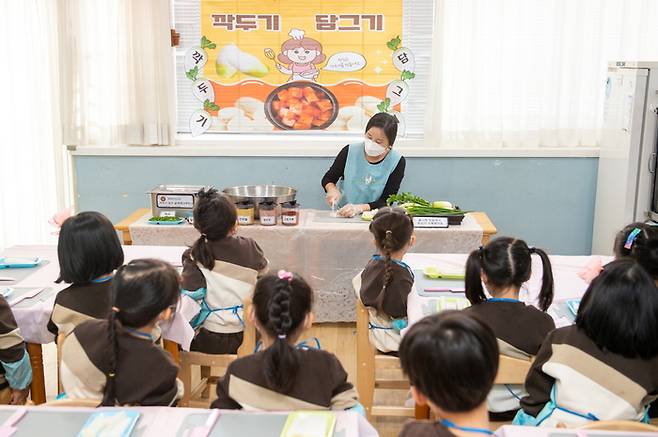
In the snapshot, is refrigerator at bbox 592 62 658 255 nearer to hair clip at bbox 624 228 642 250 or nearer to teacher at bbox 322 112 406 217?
teacher at bbox 322 112 406 217

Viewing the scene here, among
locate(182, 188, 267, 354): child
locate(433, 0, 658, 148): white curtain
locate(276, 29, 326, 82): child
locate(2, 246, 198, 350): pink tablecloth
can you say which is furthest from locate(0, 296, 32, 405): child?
locate(433, 0, 658, 148): white curtain

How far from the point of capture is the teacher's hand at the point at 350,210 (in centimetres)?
397

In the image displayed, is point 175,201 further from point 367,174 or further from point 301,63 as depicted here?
point 301,63

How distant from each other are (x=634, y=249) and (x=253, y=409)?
1.42m

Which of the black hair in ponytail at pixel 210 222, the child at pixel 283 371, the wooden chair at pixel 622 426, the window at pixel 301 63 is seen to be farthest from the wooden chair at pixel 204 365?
the window at pixel 301 63

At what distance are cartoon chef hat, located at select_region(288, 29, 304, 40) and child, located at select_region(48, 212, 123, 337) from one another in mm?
2746

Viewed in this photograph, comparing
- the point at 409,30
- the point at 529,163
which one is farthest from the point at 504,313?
the point at 409,30

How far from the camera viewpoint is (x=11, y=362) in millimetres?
2404

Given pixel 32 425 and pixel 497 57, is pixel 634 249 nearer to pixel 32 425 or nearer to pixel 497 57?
pixel 32 425

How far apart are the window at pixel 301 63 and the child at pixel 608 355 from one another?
3.05m

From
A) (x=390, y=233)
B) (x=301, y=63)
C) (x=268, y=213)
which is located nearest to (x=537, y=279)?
(x=390, y=233)

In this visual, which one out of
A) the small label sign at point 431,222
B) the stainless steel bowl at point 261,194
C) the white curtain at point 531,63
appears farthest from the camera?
the white curtain at point 531,63

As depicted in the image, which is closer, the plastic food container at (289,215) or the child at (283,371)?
the child at (283,371)

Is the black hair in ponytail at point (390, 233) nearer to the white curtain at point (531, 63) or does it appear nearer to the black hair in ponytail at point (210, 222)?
the black hair in ponytail at point (210, 222)
